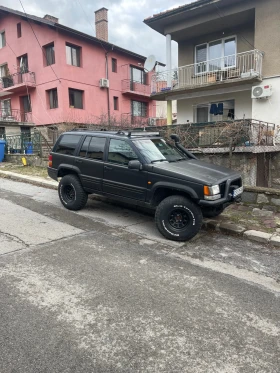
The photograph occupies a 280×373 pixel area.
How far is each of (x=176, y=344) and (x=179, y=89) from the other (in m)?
13.4

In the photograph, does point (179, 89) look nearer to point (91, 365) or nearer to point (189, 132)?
point (189, 132)

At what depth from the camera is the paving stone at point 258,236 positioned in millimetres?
4980

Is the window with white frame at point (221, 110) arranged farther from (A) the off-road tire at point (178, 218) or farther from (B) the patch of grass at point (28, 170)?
(A) the off-road tire at point (178, 218)

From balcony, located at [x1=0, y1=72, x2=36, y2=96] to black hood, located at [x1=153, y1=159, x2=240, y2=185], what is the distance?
2028 centimetres

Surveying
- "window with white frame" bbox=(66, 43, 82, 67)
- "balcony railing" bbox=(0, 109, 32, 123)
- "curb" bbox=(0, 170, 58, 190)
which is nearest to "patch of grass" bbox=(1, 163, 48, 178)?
"curb" bbox=(0, 170, 58, 190)

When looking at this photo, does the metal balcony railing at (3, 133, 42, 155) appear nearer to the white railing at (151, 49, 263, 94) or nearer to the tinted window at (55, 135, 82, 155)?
the white railing at (151, 49, 263, 94)

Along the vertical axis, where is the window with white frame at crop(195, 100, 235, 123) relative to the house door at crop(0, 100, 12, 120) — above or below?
below

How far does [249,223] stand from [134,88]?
23.2m

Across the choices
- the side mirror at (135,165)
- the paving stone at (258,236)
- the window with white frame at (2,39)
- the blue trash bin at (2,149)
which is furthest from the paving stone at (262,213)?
the window with white frame at (2,39)

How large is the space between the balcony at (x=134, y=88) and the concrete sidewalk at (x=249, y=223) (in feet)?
69.0

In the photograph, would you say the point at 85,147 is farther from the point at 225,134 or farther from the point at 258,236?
the point at 225,134

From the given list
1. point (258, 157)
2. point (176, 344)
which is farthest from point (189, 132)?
point (176, 344)

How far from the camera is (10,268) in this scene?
3.80 meters

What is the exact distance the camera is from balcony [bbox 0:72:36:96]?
72.3 ft
